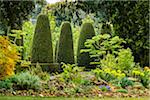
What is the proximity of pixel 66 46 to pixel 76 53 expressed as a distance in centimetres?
177

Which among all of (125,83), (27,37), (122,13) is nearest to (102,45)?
(27,37)

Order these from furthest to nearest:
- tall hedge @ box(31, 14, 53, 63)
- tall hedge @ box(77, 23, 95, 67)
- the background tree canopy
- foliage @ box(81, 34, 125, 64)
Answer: tall hedge @ box(77, 23, 95, 67), tall hedge @ box(31, 14, 53, 63), foliage @ box(81, 34, 125, 64), the background tree canopy

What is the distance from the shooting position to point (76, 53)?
2288cm

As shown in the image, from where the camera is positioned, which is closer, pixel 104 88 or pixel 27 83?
pixel 27 83

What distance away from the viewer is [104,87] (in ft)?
37.9

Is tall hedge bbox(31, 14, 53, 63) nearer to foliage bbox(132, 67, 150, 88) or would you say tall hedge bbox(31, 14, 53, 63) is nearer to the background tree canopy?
foliage bbox(132, 67, 150, 88)

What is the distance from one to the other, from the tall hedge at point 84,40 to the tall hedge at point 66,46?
0.88 m

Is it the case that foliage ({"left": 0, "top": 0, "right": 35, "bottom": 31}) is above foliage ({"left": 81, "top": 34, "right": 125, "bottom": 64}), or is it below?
above

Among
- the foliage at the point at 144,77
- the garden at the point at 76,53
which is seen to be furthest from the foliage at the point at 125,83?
the foliage at the point at 144,77

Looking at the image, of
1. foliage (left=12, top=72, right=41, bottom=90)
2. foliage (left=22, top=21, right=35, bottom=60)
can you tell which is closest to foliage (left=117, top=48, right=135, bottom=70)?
foliage (left=12, top=72, right=41, bottom=90)

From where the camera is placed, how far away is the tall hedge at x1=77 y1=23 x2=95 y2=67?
2181cm

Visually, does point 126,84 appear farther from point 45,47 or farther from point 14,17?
point 45,47

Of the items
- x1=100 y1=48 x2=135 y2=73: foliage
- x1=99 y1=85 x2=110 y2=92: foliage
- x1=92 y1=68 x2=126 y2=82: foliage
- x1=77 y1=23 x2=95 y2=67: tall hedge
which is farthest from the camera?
x1=77 y1=23 x2=95 y2=67: tall hedge

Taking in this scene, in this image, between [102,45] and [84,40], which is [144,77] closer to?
[102,45]
